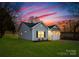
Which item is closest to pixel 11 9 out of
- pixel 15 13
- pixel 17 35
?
pixel 15 13

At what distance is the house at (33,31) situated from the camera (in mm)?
3168

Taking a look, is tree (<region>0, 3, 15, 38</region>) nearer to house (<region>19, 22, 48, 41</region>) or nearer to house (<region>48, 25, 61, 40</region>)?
house (<region>19, 22, 48, 41</region>)

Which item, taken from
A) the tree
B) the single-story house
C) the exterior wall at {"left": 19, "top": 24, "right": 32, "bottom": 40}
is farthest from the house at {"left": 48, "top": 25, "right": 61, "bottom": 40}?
the tree

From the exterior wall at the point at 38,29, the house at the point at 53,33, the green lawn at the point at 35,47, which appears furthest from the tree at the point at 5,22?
the house at the point at 53,33

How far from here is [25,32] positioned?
3174 mm

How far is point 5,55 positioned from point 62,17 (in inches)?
25.2

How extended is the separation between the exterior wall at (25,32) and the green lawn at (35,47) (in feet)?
0.13

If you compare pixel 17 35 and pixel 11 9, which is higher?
pixel 11 9

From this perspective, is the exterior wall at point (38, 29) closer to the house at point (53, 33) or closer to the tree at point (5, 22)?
the house at point (53, 33)

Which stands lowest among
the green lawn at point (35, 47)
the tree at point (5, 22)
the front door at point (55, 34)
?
the green lawn at point (35, 47)

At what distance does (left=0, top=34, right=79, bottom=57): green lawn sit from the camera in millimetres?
3146

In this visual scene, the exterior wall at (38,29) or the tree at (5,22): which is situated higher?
the tree at (5,22)

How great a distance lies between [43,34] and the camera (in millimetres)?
3176

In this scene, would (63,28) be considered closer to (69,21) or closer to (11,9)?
(69,21)
